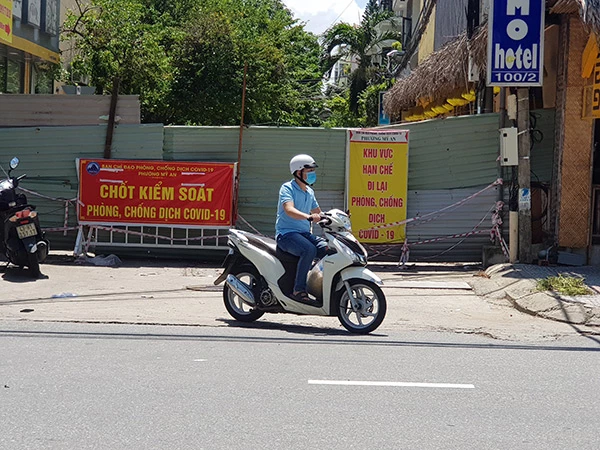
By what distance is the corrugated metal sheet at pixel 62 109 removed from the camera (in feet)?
45.2

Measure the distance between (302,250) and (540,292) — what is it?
11.1ft

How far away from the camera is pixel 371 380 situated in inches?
244

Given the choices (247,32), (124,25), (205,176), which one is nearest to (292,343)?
(205,176)

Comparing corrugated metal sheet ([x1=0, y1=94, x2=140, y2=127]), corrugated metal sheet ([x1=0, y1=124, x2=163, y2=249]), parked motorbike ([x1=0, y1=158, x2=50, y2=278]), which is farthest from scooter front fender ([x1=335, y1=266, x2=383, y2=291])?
corrugated metal sheet ([x1=0, y1=94, x2=140, y2=127])

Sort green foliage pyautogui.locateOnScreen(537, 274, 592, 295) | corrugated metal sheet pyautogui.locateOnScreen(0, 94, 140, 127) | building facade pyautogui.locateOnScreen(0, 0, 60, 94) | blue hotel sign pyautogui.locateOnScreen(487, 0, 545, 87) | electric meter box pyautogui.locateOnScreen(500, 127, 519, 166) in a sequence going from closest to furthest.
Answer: green foliage pyautogui.locateOnScreen(537, 274, 592, 295)
blue hotel sign pyautogui.locateOnScreen(487, 0, 545, 87)
electric meter box pyautogui.locateOnScreen(500, 127, 519, 166)
corrugated metal sheet pyautogui.locateOnScreen(0, 94, 140, 127)
building facade pyautogui.locateOnScreen(0, 0, 60, 94)

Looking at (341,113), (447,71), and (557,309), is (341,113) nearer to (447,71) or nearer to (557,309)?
(447,71)

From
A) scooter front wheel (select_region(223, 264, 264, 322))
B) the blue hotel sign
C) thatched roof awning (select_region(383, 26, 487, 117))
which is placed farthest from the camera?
thatched roof awning (select_region(383, 26, 487, 117))

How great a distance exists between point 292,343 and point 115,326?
6.38ft

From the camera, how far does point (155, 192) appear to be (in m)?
13.5

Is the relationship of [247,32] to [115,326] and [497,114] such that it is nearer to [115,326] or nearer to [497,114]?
[497,114]

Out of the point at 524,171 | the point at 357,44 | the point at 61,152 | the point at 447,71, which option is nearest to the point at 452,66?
the point at 447,71

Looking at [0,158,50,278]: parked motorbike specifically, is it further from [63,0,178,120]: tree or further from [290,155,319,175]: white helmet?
[63,0,178,120]: tree

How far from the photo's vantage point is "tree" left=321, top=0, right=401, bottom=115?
51062 mm

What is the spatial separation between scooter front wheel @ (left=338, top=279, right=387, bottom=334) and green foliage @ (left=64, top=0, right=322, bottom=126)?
46.9 feet
